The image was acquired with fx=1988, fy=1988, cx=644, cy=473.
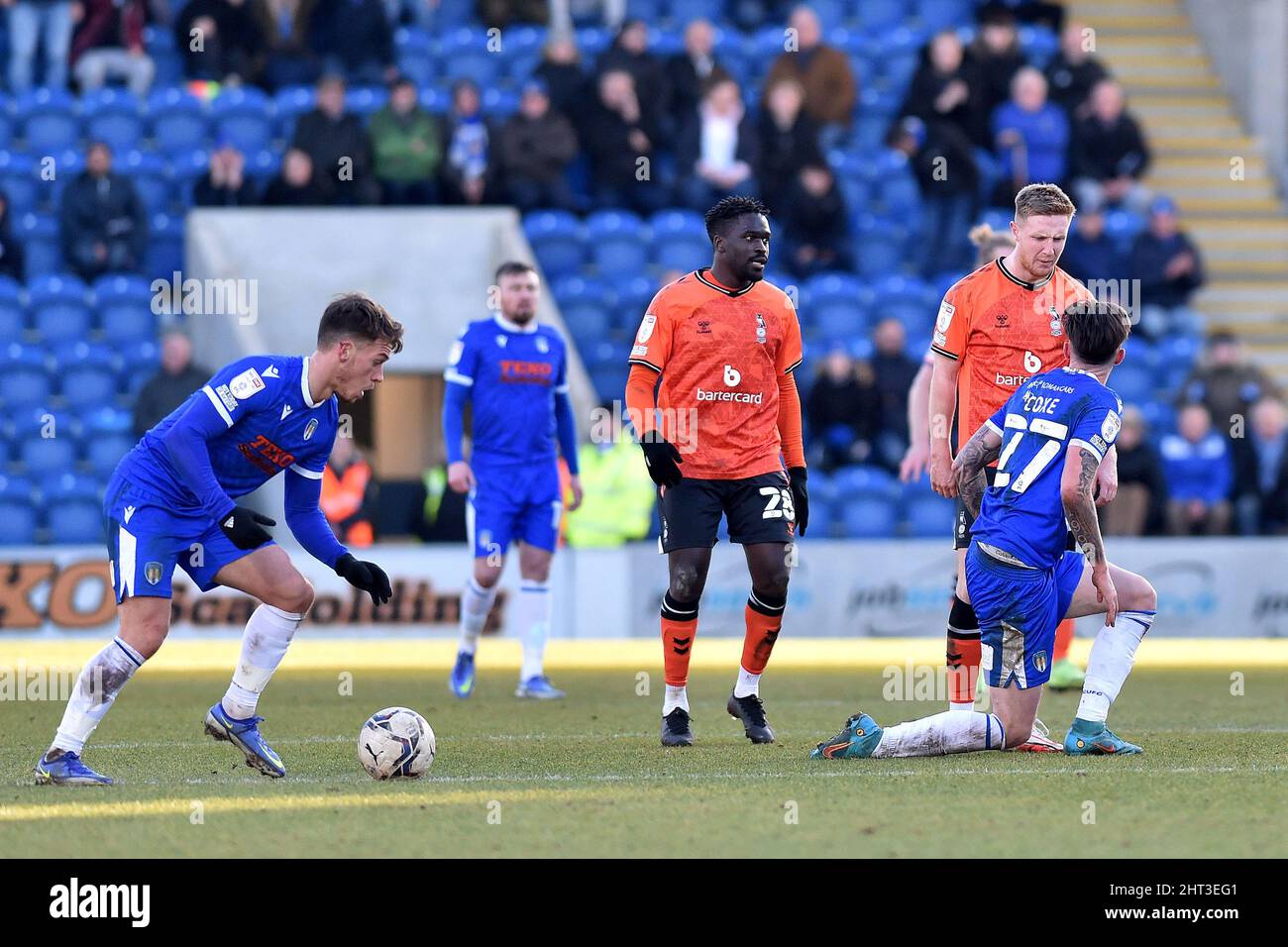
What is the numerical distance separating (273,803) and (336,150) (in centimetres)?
1200

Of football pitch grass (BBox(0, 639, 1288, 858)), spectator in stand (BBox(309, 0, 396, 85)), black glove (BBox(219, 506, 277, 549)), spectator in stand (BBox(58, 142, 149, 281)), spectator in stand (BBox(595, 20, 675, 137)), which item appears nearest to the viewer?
football pitch grass (BBox(0, 639, 1288, 858))

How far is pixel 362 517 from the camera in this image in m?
16.2

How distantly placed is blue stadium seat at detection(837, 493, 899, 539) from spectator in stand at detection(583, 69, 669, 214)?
393cm

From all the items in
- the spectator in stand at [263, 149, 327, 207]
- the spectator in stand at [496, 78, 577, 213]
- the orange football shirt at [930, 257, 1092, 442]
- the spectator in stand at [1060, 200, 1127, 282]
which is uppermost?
the spectator in stand at [496, 78, 577, 213]

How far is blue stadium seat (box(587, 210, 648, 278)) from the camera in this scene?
725 inches

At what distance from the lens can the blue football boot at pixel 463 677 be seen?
1112 centimetres

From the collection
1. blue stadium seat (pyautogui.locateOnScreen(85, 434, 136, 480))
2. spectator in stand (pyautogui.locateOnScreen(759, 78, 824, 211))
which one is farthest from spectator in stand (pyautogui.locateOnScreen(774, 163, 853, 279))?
blue stadium seat (pyautogui.locateOnScreen(85, 434, 136, 480))

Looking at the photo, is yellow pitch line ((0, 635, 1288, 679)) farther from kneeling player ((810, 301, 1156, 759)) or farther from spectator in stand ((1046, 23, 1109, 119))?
spectator in stand ((1046, 23, 1109, 119))

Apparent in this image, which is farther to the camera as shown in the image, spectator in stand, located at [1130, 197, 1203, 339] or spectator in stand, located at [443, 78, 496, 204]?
spectator in stand, located at [1130, 197, 1203, 339]

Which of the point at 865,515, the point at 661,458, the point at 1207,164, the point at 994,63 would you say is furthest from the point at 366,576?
the point at 1207,164

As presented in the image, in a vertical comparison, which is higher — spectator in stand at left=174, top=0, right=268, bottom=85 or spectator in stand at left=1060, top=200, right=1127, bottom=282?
spectator in stand at left=174, top=0, right=268, bottom=85

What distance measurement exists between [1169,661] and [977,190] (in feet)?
20.7

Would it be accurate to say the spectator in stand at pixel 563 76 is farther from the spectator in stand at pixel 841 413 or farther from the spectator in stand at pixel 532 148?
the spectator in stand at pixel 841 413
